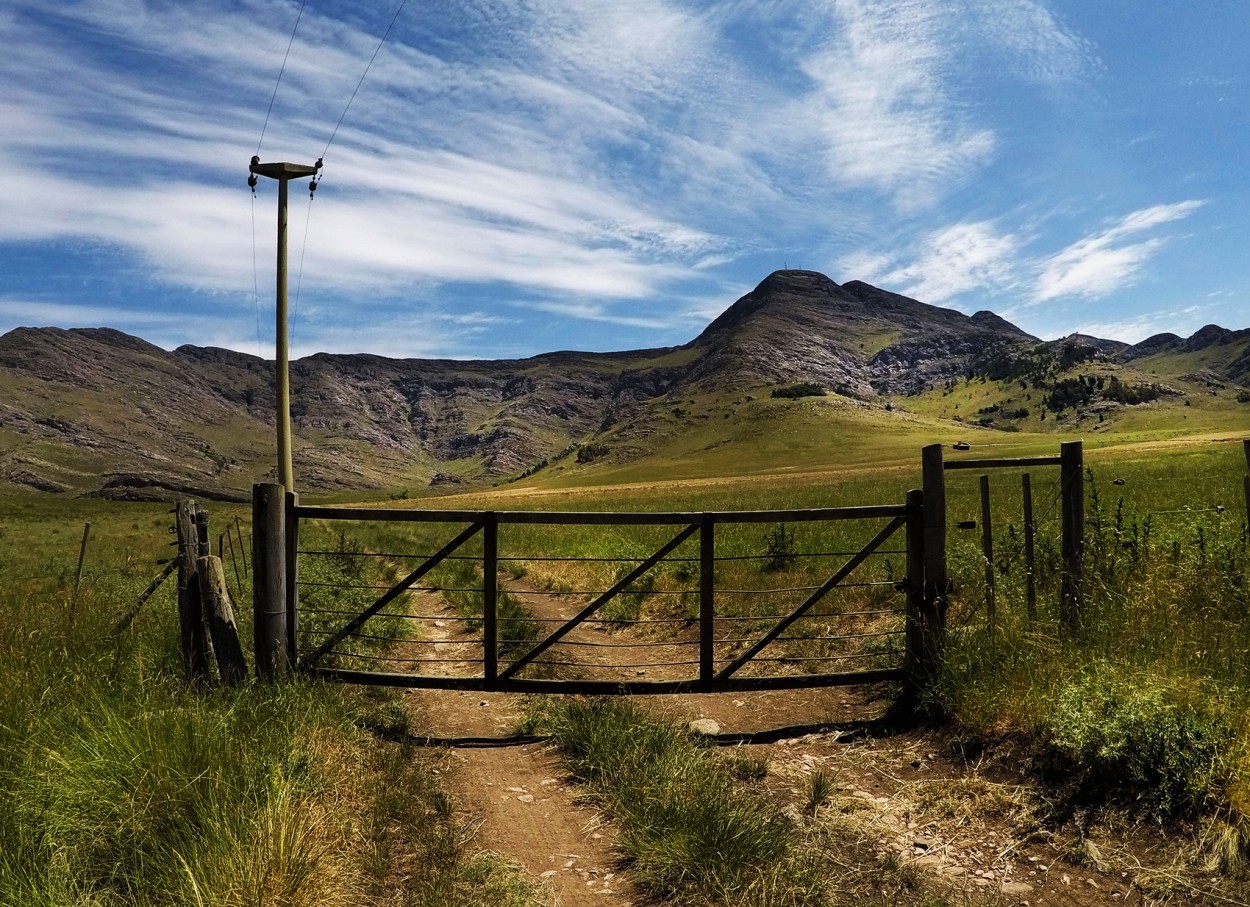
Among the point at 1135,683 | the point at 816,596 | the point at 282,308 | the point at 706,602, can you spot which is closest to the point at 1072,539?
the point at 1135,683

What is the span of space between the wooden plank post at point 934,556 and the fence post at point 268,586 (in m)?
6.96

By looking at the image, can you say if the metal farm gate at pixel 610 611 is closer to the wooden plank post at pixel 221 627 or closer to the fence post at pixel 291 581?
the fence post at pixel 291 581

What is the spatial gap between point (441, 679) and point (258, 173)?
12722mm

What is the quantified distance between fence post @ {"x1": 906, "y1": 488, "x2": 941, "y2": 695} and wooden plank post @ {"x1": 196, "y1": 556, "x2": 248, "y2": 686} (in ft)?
22.6

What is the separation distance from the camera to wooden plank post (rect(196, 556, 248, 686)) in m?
6.70

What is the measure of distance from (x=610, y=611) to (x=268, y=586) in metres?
7.60

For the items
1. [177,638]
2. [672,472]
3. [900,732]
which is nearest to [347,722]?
[177,638]

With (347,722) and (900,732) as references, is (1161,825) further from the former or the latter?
(347,722)

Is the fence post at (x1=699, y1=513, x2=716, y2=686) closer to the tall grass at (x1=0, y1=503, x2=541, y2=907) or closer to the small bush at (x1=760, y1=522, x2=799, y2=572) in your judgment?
the tall grass at (x1=0, y1=503, x2=541, y2=907)

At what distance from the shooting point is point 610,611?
14.1 metres

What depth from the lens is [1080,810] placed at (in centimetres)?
515

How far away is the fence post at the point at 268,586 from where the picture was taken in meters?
7.50

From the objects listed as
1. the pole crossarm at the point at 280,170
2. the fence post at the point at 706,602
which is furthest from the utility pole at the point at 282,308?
the fence post at the point at 706,602

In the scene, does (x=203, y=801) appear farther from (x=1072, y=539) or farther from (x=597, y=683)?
(x=1072, y=539)
